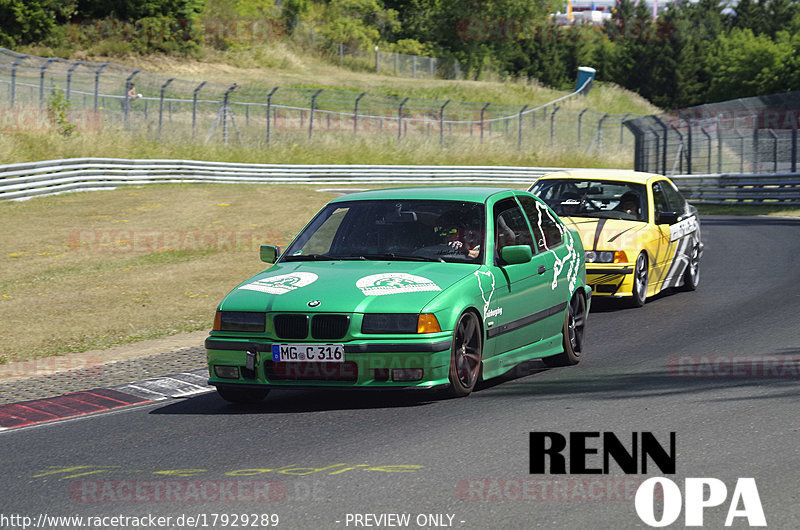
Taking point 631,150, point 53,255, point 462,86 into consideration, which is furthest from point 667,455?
point 462,86

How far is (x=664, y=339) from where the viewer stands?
10898 mm

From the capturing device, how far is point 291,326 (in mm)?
7438

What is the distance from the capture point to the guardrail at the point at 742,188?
3256 centimetres

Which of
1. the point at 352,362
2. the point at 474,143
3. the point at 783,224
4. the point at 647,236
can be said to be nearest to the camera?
the point at 352,362

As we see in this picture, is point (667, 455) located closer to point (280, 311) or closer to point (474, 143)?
point (280, 311)

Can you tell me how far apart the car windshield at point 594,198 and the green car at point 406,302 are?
14.4ft

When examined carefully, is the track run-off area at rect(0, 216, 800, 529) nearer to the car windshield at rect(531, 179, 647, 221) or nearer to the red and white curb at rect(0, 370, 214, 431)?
the red and white curb at rect(0, 370, 214, 431)

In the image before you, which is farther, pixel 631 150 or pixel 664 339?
pixel 631 150

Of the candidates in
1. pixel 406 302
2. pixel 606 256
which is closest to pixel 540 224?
pixel 406 302

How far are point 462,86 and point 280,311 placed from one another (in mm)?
75059

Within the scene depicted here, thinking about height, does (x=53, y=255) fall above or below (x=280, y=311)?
below

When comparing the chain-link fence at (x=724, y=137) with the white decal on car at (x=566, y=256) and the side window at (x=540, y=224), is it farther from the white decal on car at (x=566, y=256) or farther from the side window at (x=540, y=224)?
the side window at (x=540, y=224)

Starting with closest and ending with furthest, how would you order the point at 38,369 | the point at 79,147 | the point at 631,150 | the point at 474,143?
the point at 38,369 → the point at 79,147 → the point at 474,143 → the point at 631,150

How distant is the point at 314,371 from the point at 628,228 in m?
6.95
